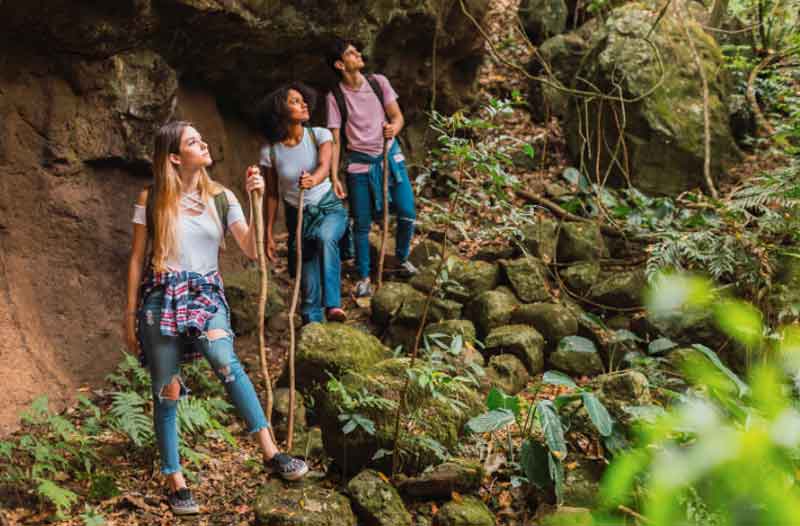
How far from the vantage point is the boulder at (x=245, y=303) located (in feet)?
20.5

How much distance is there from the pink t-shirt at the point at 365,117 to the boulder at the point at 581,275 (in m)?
2.21

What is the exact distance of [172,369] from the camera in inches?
150

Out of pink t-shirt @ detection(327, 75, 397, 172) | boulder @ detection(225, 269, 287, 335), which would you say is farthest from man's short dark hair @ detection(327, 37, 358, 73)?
boulder @ detection(225, 269, 287, 335)

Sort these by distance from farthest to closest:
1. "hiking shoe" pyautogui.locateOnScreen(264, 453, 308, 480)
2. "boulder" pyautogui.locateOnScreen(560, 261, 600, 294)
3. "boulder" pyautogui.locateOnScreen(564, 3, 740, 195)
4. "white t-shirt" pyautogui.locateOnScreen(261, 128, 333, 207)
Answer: "boulder" pyautogui.locateOnScreen(564, 3, 740, 195), "boulder" pyautogui.locateOnScreen(560, 261, 600, 294), "white t-shirt" pyautogui.locateOnScreen(261, 128, 333, 207), "hiking shoe" pyautogui.locateOnScreen(264, 453, 308, 480)

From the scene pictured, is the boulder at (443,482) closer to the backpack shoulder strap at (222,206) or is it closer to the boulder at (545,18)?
the backpack shoulder strap at (222,206)

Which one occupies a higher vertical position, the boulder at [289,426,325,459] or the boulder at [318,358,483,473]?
the boulder at [318,358,483,473]

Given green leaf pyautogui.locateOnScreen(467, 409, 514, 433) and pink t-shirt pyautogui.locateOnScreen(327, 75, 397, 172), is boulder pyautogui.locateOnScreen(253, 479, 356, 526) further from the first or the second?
pink t-shirt pyautogui.locateOnScreen(327, 75, 397, 172)

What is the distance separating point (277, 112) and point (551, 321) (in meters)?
2.85

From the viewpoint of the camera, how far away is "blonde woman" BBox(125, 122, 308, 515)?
3.76 m

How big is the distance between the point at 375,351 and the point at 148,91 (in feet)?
10.3

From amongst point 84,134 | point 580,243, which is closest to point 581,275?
point 580,243

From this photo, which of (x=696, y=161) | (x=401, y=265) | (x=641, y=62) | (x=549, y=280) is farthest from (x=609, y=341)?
(x=641, y=62)

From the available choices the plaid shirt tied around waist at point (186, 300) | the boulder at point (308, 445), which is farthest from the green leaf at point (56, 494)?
the boulder at point (308, 445)

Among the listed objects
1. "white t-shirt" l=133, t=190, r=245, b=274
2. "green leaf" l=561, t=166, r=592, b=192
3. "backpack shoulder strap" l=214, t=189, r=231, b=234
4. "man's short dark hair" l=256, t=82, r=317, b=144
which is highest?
"man's short dark hair" l=256, t=82, r=317, b=144
